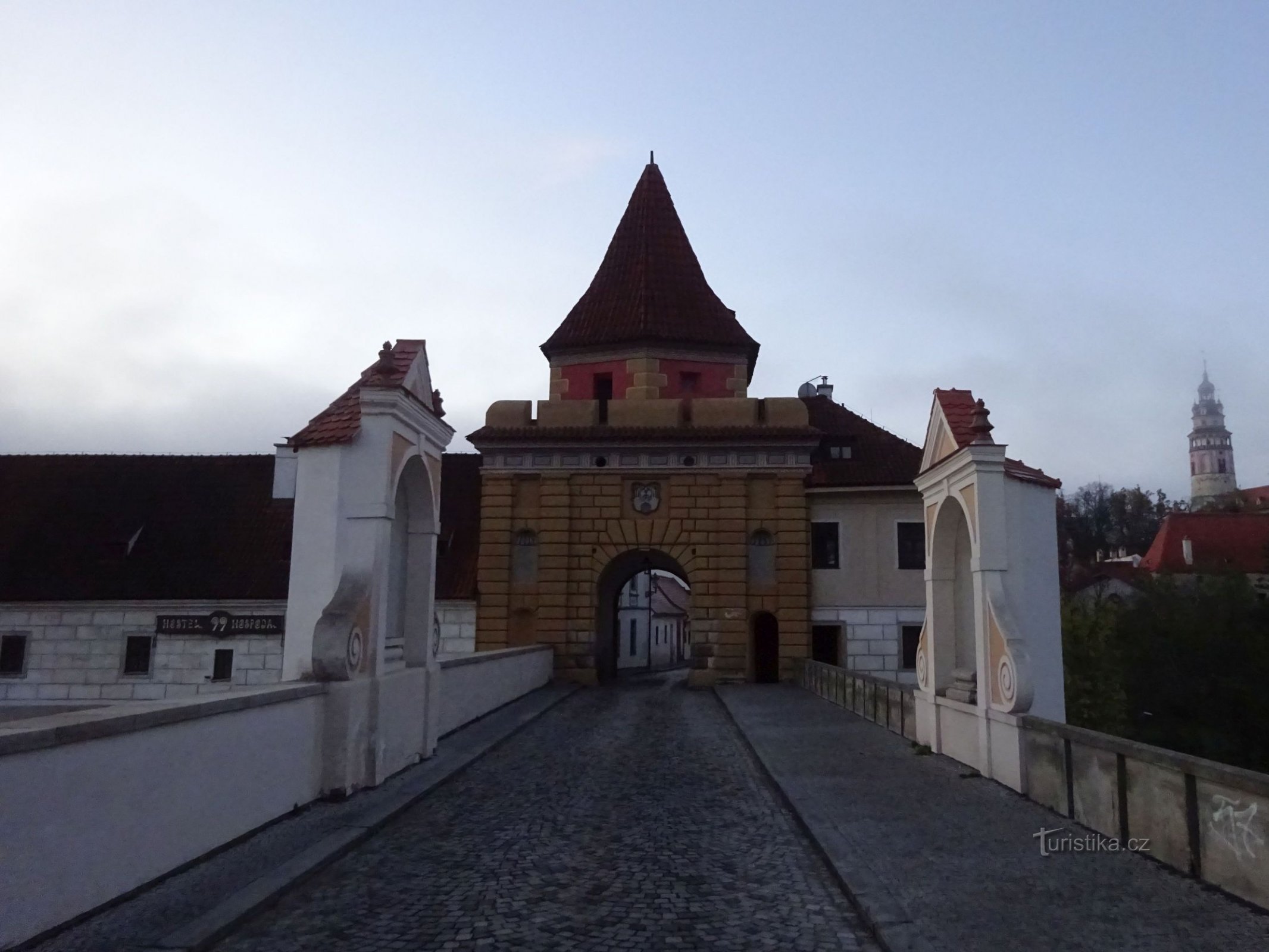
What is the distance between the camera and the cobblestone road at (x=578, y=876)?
547 cm

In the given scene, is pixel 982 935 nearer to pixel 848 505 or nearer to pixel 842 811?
pixel 842 811

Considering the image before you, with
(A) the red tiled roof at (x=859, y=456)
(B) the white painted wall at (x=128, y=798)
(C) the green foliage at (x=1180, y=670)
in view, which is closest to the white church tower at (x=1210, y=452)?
(C) the green foliage at (x=1180, y=670)

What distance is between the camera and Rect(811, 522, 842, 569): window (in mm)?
26859

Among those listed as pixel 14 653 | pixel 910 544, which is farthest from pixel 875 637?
pixel 14 653

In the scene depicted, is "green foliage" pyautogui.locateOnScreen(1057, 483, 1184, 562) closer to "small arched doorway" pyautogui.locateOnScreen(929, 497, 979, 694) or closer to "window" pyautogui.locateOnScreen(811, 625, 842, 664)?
"window" pyautogui.locateOnScreen(811, 625, 842, 664)

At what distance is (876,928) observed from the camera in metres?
5.50

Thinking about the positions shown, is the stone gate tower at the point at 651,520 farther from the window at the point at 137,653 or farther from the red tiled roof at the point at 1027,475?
the red tiled roof at the point at 1027,475

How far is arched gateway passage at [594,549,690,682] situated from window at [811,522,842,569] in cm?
360

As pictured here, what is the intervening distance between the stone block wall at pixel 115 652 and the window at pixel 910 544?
1642 centimetres

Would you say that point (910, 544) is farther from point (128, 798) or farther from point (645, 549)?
point (128, 798)

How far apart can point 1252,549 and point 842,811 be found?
211ft

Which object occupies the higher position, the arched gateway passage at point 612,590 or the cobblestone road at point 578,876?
the arched gateway passage at point 612,590

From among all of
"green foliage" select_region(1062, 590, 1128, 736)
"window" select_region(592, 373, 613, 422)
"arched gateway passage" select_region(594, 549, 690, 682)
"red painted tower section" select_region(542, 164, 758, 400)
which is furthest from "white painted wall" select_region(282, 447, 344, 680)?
"green foliage" select_region(1062, 590, 1128, 736)

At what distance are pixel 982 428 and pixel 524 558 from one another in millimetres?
17309
